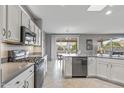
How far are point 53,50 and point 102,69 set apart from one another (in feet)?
24.3

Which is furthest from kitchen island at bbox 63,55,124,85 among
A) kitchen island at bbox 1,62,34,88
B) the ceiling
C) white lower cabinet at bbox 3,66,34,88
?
kitchen island at bbox 1,62,34,88

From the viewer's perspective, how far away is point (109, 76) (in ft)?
15.3

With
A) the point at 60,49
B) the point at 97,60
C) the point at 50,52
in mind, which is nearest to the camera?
the point at 97,60

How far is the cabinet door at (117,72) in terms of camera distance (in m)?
4.19

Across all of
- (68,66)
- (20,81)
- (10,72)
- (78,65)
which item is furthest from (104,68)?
(10,72)

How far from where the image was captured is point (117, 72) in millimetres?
4355

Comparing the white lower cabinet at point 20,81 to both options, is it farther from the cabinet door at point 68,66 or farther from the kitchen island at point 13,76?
the cabinet door at point 68,66

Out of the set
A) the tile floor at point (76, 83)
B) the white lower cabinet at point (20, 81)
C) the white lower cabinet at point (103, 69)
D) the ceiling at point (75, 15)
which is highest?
the ceiling at point (75, 15)

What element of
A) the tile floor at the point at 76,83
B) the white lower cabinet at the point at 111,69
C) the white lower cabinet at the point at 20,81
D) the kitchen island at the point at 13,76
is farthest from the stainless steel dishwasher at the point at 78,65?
the kitchen island at the point at 13,76
